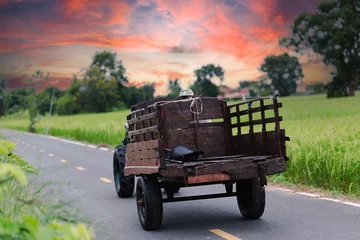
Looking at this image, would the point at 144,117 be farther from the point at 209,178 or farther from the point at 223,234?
the point at 223,234

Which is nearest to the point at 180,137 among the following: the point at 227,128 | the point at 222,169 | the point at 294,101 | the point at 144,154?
the point at 227,128

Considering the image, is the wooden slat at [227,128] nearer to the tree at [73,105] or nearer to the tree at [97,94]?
the tree at [73,105]

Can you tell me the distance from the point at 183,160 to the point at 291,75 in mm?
96891

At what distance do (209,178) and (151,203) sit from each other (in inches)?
36.7

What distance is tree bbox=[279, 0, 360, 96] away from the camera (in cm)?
7231

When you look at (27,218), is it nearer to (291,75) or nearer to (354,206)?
(354,206)

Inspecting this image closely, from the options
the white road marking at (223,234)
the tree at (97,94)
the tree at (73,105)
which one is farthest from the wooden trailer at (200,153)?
the tree at (97,94)

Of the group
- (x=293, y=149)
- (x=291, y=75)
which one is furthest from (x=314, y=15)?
(x=293, y=149)

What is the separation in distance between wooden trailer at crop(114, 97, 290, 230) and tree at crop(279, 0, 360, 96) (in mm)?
62834

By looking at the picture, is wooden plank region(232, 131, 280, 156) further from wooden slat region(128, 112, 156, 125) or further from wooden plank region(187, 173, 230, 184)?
wooden slat region(128, 112, 156, 125)

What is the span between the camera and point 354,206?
8992 mm

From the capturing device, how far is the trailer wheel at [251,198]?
7.89 meters

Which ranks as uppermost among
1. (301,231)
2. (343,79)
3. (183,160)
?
(343,79)

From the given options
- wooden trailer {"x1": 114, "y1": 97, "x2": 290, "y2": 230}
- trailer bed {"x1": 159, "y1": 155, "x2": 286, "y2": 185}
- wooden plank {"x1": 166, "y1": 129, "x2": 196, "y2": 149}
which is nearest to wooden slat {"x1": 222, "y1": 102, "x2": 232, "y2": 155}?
wooden trailer {"x1": 114, "y1": 97, "x2": 290, "y2": 230}
